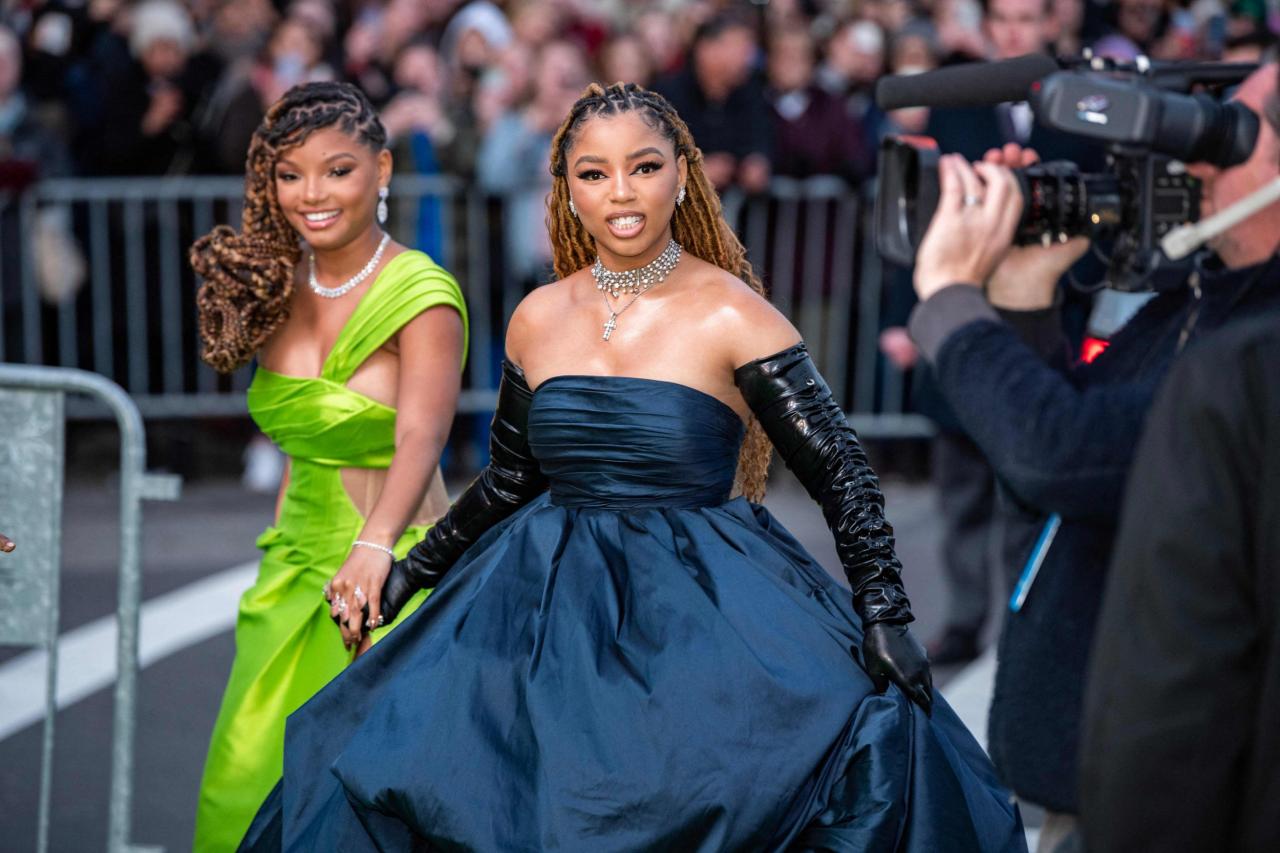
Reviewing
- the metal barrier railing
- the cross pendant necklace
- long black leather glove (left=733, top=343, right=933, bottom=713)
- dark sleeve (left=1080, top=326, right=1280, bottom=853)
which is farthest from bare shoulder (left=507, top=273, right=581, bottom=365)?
the metal barrier railing

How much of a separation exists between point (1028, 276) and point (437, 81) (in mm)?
7475

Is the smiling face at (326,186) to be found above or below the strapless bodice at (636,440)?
above

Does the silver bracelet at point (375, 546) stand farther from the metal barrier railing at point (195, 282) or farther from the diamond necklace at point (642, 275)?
the metal barrier railing at point (195, 282)

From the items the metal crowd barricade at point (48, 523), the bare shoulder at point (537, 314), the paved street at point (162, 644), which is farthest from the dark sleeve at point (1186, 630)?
the paved street at point (162, 644)

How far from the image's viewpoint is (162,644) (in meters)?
7.02

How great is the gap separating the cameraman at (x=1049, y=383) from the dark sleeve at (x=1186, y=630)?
370 millimetres

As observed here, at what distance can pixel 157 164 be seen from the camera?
388 inches

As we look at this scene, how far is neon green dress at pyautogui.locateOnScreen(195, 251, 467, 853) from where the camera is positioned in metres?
4.05

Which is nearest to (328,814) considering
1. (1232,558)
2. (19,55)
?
(1232,558)

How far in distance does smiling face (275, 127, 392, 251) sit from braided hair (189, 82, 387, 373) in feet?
0.08

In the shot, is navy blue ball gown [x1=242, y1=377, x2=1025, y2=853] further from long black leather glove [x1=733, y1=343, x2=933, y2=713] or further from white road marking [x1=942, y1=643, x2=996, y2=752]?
white road marking [x1=942, y1=643, x2=996, y2=752]

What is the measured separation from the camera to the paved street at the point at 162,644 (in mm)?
5473

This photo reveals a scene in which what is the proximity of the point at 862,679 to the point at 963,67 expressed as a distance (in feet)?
3.60

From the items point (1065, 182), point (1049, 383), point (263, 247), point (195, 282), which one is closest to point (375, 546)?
point (263, 247)
